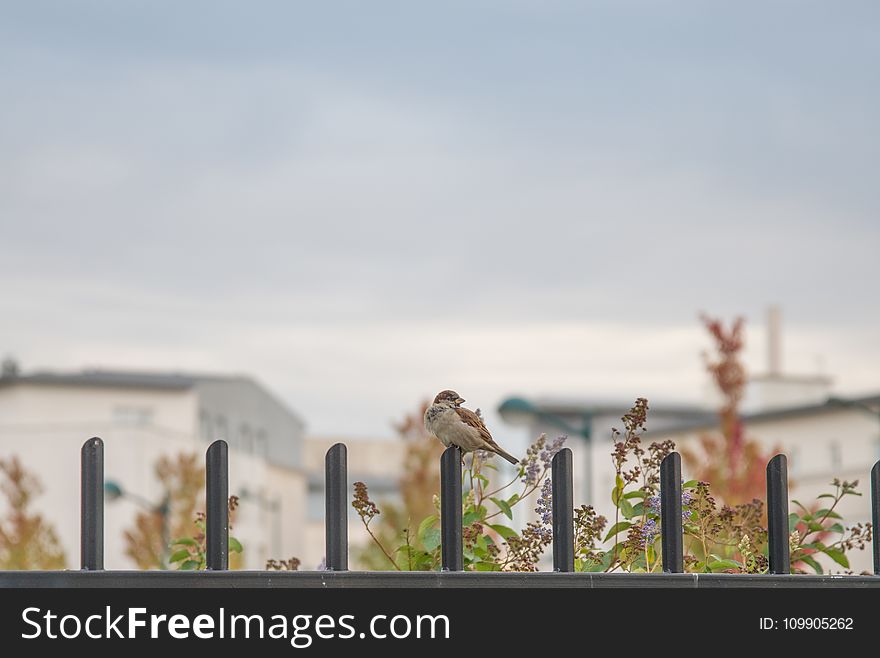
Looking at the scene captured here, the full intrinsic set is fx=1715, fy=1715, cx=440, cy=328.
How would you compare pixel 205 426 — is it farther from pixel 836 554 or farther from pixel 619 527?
pixel 619 527

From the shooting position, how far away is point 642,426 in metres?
5.22

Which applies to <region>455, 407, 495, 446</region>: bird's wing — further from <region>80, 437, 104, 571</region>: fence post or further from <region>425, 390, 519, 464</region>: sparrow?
<region>80, 437, 104, 571</region>: fence post

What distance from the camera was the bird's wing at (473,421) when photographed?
498 cm

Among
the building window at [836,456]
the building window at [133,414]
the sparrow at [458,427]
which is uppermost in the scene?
the building window at [133,414]

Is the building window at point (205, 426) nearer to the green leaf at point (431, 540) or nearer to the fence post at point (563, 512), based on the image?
the green leaf at point (431, 540)

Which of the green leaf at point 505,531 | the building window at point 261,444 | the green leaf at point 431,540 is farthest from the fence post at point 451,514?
the building window at point 261,444

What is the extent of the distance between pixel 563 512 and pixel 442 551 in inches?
13.4

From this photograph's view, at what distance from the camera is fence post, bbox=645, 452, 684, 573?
4.55 meters

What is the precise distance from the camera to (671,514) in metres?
4.61

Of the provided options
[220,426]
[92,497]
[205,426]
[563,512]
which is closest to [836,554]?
[563,512]

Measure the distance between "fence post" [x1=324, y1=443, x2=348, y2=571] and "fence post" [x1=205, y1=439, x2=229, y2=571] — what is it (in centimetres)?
25

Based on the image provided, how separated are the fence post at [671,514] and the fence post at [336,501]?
2.83ft
